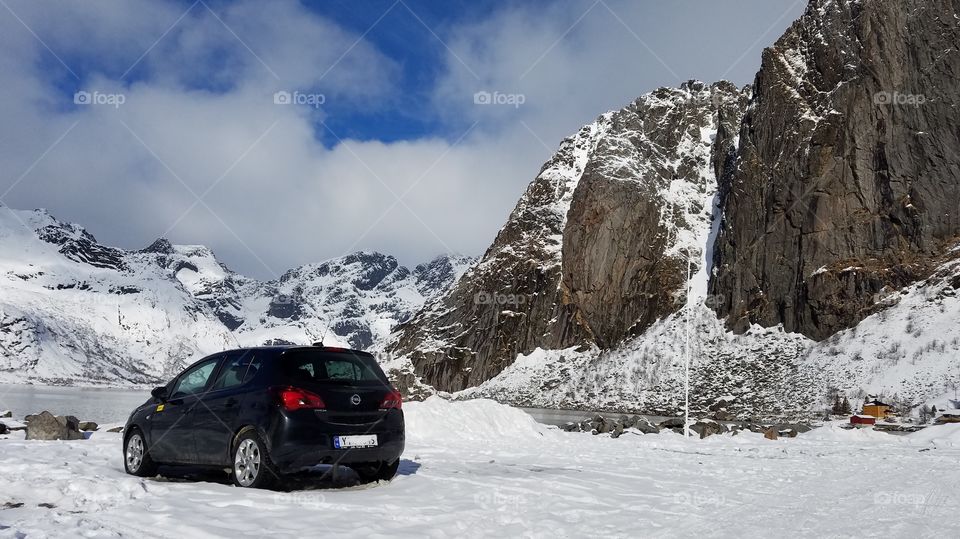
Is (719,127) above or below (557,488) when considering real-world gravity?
above

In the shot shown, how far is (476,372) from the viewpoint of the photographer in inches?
3625

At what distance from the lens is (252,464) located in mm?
7953

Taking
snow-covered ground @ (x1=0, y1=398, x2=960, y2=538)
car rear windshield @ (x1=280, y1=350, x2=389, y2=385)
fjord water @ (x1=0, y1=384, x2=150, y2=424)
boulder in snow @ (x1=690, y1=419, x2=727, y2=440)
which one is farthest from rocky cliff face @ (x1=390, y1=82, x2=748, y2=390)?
car rear windshield @ (x1=280, y1=350, x2=389, y2=385)

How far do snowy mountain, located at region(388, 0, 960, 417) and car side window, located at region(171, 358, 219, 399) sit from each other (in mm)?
28704

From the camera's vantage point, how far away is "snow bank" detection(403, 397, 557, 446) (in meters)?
17.0

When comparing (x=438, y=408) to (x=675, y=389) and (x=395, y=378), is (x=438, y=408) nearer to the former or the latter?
(x=675, y=389)

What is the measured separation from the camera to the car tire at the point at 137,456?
29.8 feet

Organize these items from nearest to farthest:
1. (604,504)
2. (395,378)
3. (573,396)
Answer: (604,504), (573,396), (395,378)

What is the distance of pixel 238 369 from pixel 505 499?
12.5ft

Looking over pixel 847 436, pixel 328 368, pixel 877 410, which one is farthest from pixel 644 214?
pixel 328 368

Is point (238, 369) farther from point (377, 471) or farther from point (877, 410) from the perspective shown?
point (877, 410)

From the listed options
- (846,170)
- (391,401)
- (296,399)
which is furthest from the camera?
(846,170)

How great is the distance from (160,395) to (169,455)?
0.89 meters

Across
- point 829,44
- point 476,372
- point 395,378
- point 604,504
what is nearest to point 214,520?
point 604,504
